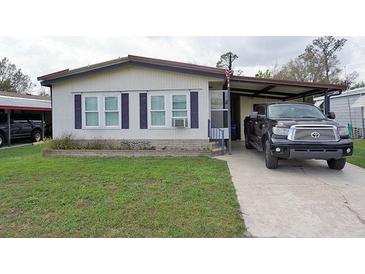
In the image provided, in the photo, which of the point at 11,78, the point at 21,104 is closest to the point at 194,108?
the point at 21,104

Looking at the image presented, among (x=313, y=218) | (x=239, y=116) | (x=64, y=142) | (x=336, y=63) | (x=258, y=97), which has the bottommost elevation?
(x=313, y=218)

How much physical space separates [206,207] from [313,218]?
1.55 meters

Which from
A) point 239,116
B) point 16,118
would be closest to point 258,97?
point 239,116

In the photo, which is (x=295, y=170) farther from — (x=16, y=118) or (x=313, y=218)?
(x=16, y=118)

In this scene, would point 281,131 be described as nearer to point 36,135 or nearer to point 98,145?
point 98,145

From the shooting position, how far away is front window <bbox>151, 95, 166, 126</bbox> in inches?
404

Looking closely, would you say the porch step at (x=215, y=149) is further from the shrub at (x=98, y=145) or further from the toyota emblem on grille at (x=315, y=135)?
the toyota emblem on grille at (x=315, y=135)

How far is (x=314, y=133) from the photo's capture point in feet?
20.6

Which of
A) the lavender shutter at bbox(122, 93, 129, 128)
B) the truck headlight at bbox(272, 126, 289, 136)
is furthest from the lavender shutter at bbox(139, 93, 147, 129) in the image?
the truck headlight at bbox(272, 126, 289, 136)

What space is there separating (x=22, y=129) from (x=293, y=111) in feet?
52.3

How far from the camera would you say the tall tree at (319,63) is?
31016mm

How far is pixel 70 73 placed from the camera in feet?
34.0

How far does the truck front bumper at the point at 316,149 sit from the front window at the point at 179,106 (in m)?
4.55

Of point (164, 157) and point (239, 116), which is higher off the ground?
point (239, 116)
